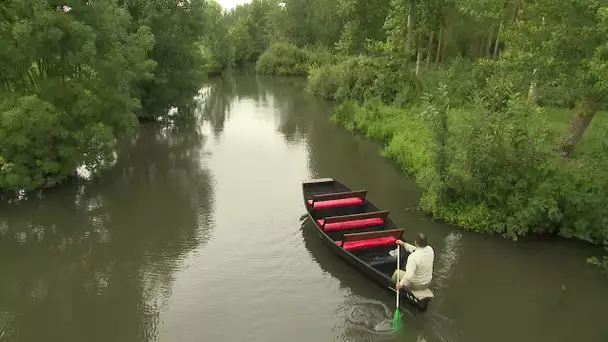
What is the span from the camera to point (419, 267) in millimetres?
9555

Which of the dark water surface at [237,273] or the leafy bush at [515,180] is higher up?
the leafy bush at [515,180]

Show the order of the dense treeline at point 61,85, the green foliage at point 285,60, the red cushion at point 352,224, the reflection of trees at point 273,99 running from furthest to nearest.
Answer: the green foliage at point 285,60 < the reflection of trees at point 273,99 < the dense treeline at point 61,85 < the red cushion at point 352,224

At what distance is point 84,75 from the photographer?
16.2 meters

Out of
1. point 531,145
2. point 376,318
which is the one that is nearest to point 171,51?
point 531,145

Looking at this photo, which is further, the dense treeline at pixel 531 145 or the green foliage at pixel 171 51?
the green foliage at pixel 171 51

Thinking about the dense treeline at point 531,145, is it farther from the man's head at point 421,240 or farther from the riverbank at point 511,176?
the man's head at point 421,240

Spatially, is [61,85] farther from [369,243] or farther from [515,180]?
[515,180]

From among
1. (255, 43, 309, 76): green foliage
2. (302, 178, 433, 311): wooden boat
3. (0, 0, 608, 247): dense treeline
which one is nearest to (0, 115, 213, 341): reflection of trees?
(0, 0, 608, 247): dense treeline

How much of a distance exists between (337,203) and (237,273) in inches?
154

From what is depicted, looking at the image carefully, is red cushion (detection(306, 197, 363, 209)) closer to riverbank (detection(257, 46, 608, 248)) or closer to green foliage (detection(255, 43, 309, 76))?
riverbank (detection(257, 46, 608, 248))

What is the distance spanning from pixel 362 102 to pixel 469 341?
71.9ft

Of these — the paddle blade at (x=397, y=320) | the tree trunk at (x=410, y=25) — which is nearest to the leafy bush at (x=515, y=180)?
the paddle blade at (x=397, y=320)

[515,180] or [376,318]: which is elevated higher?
[515,180]

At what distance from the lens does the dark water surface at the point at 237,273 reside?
383 inches
